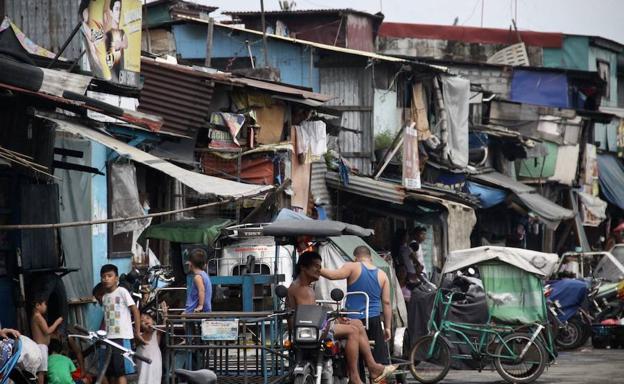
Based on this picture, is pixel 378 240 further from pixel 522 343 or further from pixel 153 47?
pixel 522 343

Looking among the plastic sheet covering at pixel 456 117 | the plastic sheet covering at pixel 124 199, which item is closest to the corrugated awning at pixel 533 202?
the plastic sheet covering at pixel 456 117

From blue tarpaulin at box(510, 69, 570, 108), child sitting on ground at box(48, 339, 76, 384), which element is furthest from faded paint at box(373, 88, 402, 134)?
child sitting on ground at box(48, 339, 76, 384)

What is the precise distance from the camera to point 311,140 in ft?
83.7

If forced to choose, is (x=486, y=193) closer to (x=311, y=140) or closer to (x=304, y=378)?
(x=311, y=140)

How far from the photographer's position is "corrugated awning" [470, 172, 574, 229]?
3372 centimetres

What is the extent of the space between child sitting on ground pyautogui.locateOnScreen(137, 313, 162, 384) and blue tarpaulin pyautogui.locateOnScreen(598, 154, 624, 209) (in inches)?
1204

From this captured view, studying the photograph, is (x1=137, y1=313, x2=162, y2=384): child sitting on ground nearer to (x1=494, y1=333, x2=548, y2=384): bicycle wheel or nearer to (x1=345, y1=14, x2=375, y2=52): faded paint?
(x1=494, y1=333, x2=548, y2=384): bicycle wheel

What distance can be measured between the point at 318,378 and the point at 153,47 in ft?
57.3

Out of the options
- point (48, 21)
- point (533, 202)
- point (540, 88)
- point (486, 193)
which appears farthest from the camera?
point (540, 88)

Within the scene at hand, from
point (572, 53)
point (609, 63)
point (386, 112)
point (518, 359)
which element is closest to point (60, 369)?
point (518, 359)

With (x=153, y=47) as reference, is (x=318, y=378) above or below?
below

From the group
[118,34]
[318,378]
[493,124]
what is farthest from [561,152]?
[318,378]

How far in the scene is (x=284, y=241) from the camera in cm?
1561

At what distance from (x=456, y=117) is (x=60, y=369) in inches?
802
